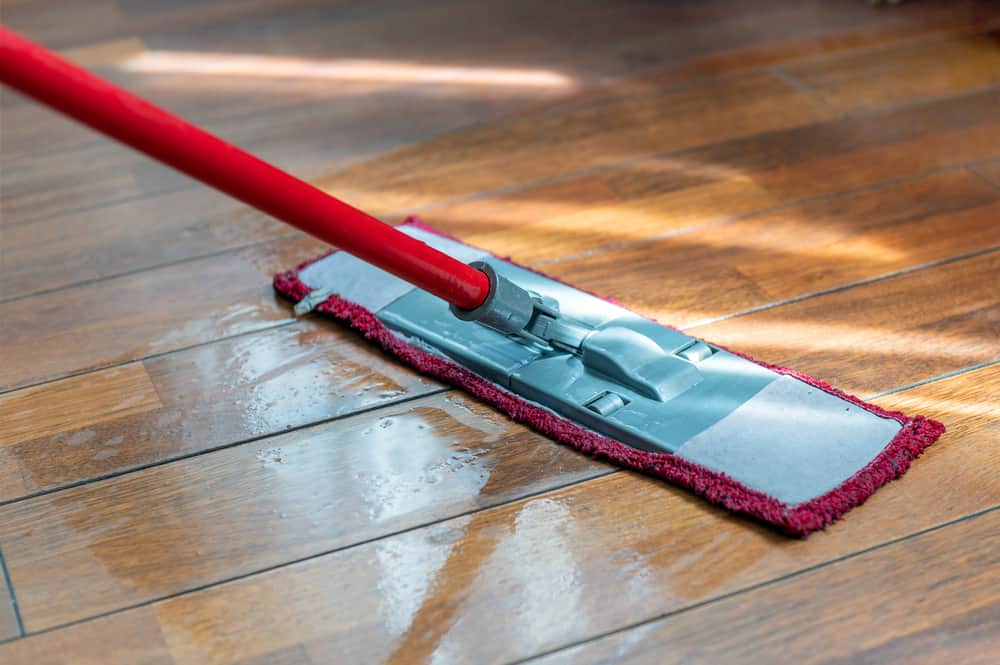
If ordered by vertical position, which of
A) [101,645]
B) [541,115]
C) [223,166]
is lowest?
[101,645]

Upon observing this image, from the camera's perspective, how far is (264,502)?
3.27 feet

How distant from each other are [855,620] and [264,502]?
1.53ft

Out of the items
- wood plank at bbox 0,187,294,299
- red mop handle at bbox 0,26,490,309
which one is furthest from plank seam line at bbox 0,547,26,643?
wood plank at bbox 0,187,294,299

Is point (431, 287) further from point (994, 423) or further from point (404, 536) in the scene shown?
point (994, 423)

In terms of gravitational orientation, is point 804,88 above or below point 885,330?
above

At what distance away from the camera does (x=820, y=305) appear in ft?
3.97

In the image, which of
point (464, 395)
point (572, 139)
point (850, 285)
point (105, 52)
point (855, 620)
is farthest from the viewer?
point (105, 52)

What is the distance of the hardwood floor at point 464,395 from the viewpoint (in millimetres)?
882

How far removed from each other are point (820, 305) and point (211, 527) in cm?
62

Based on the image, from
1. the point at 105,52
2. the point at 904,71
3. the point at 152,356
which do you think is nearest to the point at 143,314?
the point at 152,356

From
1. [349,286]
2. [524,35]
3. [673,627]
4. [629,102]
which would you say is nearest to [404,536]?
[673,627]

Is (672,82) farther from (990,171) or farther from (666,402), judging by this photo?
(666,402)

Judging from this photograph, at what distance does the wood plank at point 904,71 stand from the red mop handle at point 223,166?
0.82m

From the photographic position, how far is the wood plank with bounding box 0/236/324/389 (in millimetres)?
1195
